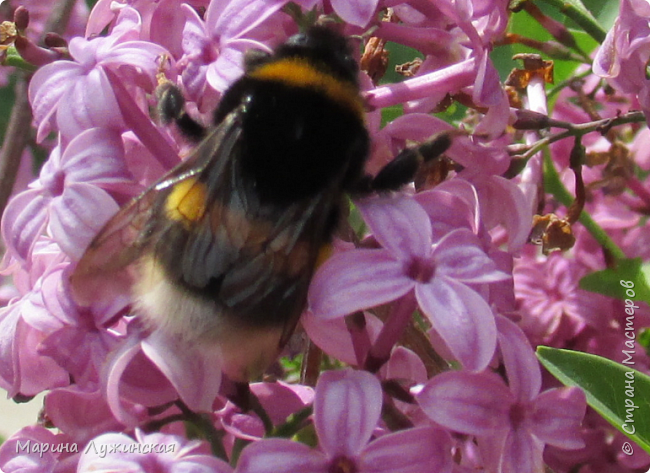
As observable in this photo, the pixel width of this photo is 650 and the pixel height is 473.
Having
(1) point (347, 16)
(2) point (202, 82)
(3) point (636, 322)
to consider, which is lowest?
(3) point (636, 322)

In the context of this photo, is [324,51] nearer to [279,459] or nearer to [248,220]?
[248,220]

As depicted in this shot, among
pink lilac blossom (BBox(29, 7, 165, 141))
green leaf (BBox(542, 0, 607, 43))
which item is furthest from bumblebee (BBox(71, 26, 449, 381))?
green leaf (BBox(542, 0, 607, 43))

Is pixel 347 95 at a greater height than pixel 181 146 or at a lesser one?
greater

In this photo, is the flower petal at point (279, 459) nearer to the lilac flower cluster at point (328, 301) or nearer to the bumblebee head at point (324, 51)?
the lilac flower cluster at point (328, 301)

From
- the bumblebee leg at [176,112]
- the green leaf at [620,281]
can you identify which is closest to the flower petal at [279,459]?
the bumblebee leg at [176,112]

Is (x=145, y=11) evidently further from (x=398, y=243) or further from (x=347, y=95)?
(x=398, y=243)

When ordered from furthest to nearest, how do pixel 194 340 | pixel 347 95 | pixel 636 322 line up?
pixel 636 322 < pixel 347 95 < pixel 194 340

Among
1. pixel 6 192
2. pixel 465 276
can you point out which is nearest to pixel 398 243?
pixel 465 276

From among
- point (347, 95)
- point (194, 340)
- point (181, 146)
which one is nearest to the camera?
point (194, 340)
